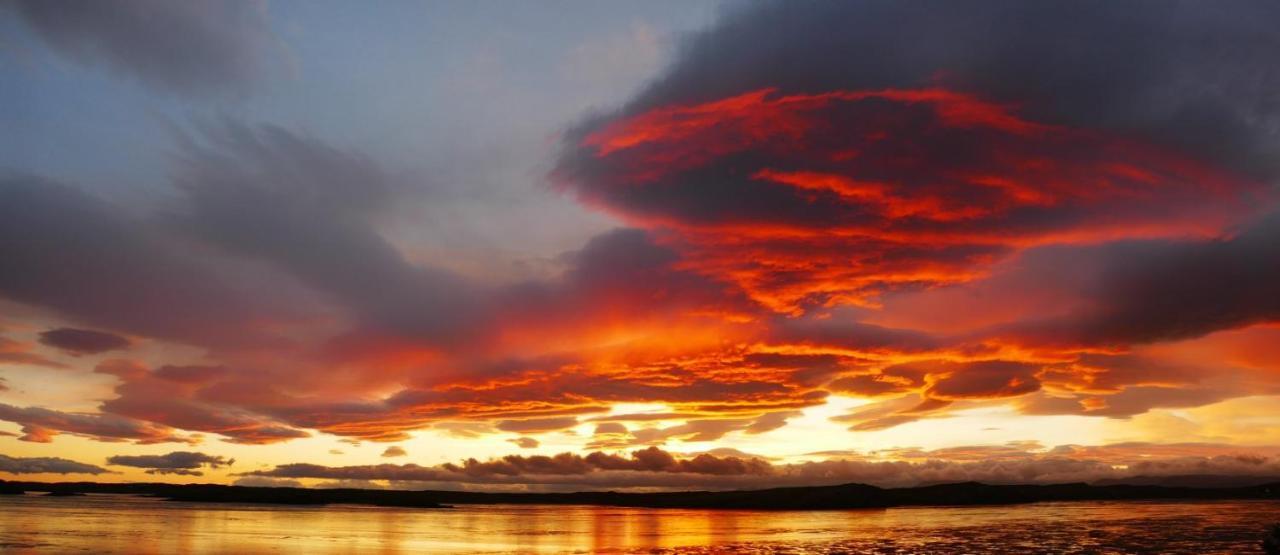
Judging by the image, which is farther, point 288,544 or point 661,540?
point 661,540

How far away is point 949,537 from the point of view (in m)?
93.6

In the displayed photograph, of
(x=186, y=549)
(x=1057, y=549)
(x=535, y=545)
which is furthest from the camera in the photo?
(x=535, y=545)

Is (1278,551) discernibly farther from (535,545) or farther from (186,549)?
(186,549)

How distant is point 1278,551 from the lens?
199 feet

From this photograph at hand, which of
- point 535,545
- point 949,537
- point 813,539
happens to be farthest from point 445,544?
point 949,537

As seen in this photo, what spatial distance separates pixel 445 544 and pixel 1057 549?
65.8 m

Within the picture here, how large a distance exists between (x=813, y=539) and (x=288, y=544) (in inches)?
2342

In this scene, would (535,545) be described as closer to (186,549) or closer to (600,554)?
(600,554)

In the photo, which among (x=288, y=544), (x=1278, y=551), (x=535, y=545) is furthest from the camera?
(x=535, y=545)

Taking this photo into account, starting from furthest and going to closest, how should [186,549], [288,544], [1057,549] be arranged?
[288,544] < [186,549] < [1057,549]

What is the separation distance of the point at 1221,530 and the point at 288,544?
361 ft

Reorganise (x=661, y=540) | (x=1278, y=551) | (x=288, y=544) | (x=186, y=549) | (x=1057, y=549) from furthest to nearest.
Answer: (x=661, y=540), (x=288, y=544), (x=186, y=549), (x=1057, y=549), (x=1278, y=551)

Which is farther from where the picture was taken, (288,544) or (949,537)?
(949,537)

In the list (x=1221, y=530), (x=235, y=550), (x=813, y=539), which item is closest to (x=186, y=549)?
(x=235, y=550)
